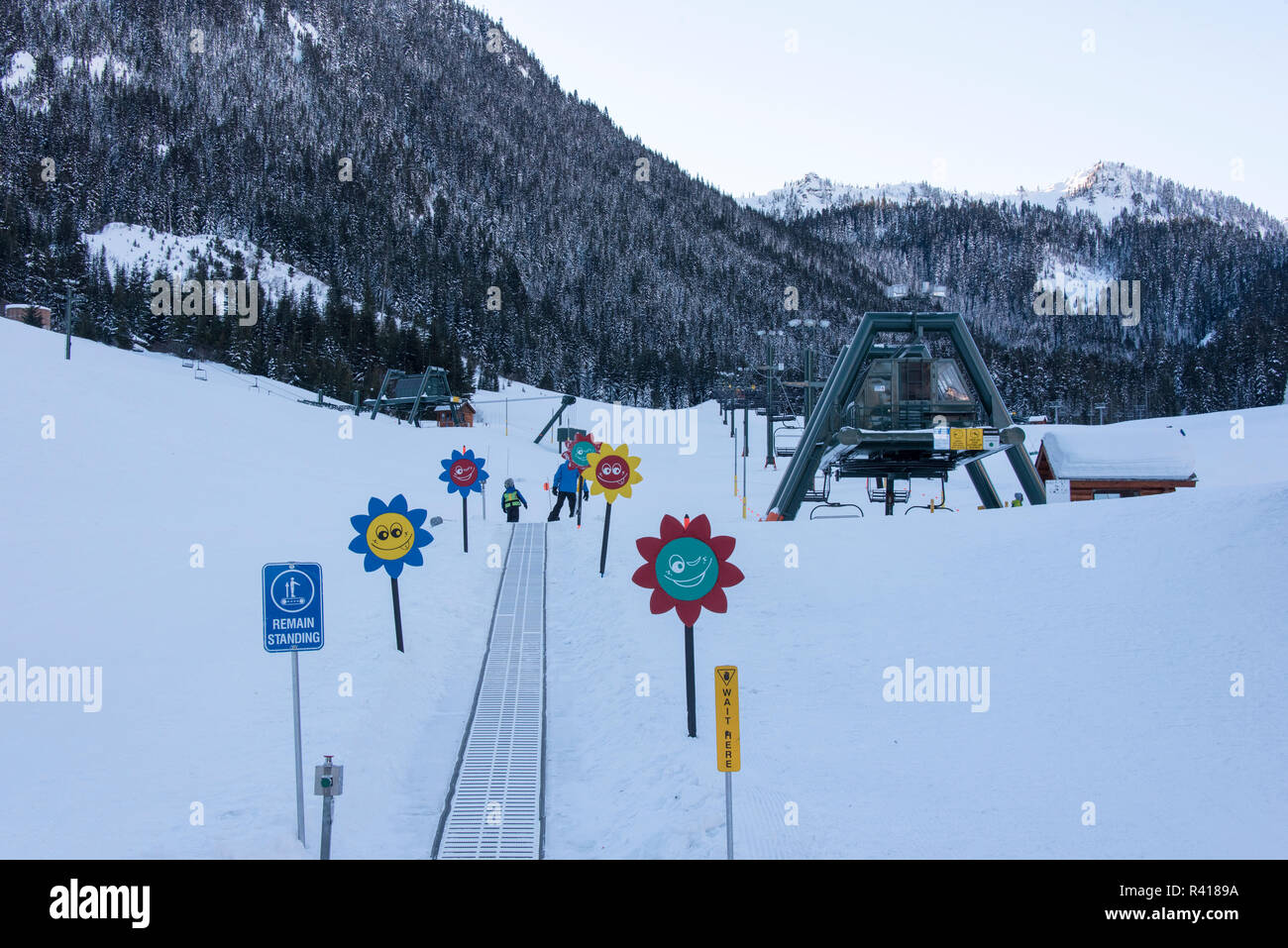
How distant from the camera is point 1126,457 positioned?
28844 mm

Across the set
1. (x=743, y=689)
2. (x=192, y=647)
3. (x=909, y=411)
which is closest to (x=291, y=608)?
(x=192, y=647)

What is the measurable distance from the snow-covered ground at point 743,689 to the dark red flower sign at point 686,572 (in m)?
1.30

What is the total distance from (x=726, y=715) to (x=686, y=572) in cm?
235

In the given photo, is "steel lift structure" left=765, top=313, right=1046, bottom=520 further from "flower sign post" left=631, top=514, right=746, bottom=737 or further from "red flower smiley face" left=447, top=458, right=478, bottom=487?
"flower sign post" left=631, top=514, right=746, bottom=737

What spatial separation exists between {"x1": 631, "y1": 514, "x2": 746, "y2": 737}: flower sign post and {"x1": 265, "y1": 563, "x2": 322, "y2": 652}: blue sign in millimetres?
2990

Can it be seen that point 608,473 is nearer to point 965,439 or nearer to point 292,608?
point 965,439

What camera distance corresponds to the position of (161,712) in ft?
27.4

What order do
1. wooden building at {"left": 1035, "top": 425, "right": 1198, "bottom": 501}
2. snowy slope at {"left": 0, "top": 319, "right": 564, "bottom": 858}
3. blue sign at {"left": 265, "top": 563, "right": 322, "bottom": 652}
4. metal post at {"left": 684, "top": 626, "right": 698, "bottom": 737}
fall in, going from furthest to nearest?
wooden building at {"left": 1035, "top": 425, "right": 1198, "bottom": 501}
metal post at {"left": 684, "top": 626, "right": 698, "bottom": 737}
blue sign at {"left": 265, "top": 563, "right": 322, "bottom": 652}
snowy slope at {"left": 0, "top": 319, "right": 564, "bottom": 858}

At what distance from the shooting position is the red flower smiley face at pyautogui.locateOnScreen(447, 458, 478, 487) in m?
19.9

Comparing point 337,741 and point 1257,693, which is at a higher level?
point 1257,693

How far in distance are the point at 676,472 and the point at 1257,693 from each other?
35622 millimetres

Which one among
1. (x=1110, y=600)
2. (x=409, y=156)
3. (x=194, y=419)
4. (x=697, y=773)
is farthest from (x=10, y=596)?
(x=409, y=156)

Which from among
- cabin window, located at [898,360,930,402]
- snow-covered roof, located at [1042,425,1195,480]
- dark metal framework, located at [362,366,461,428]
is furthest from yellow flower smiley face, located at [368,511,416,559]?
dark metal framework, located at [362,366,461,428]
